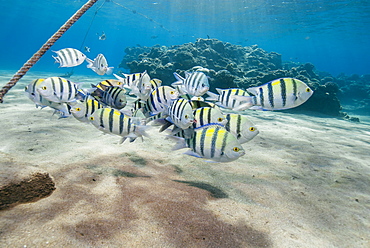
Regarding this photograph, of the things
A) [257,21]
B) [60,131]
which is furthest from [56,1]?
[60,131]

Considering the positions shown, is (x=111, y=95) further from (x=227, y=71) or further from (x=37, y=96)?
(x=227, y=71)

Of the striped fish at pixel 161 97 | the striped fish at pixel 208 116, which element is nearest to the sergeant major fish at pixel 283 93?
the striped fish at pixel 208 116

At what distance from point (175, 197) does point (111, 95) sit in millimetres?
1916

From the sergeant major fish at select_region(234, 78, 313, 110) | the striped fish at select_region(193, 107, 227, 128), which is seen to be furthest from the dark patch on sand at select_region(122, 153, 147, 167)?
the sergeant major fish at select_region(234, 78, 313, 110)

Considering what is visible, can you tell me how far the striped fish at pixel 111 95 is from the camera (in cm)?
319

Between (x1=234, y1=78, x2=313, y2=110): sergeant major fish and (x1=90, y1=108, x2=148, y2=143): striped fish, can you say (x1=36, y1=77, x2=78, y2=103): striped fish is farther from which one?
(x1=234, y1=78, x2=313, y2=110): sergeant major fish

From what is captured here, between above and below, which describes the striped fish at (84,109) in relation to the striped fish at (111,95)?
below

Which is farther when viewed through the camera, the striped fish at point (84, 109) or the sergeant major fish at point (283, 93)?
the striped fish at point (84, 109)

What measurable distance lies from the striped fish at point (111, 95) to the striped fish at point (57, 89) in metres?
0.40

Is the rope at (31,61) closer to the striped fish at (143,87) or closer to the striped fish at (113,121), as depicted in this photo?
the striped fish at (113,121)

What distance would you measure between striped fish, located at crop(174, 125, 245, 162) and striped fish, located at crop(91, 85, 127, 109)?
1.61 metres

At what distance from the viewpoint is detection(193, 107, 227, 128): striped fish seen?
2428mm

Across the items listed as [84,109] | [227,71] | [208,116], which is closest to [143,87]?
[84,109]

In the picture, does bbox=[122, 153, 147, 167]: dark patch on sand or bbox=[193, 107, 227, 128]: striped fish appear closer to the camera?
bbox=[193, 107, 227, 128]: striped fish
